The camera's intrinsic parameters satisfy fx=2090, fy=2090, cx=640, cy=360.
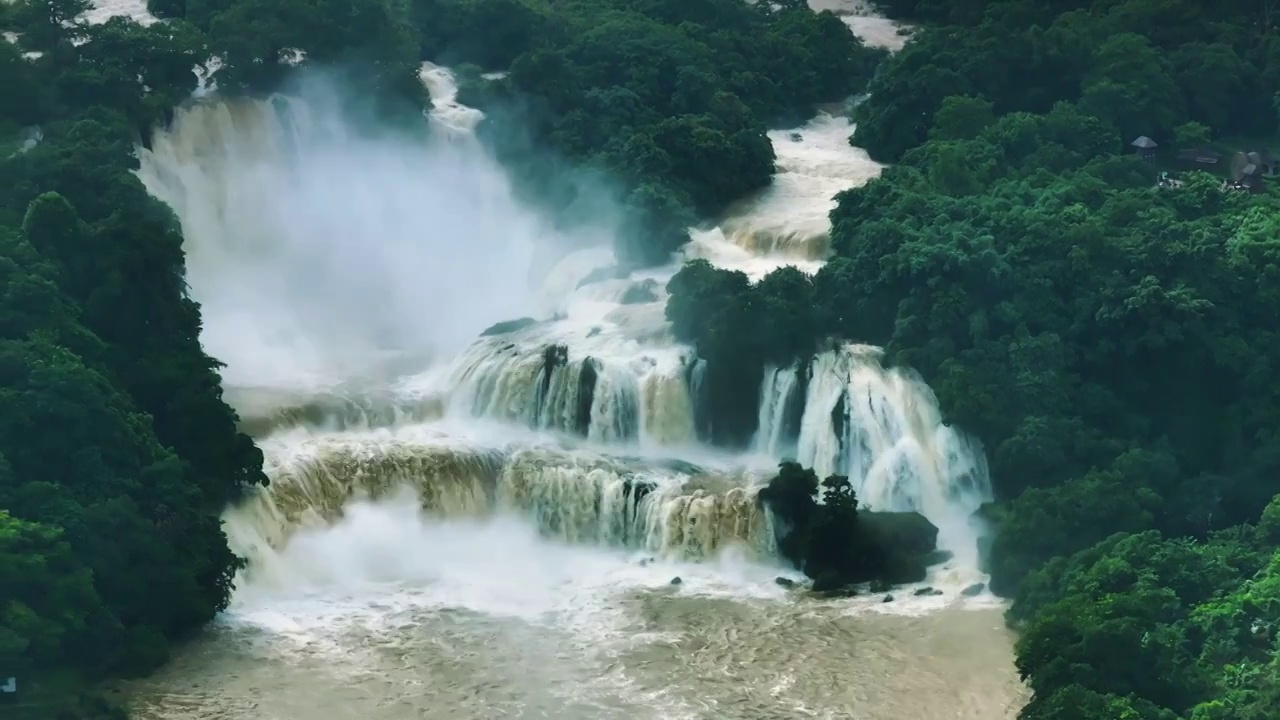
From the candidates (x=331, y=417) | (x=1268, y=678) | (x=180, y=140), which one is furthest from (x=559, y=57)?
(x=1268, y=678)

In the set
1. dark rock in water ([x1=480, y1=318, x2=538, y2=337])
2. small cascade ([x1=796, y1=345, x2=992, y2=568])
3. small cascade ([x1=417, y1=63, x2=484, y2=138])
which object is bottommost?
small cascade ([x1=796, y1=345, x2=992, y2=568])

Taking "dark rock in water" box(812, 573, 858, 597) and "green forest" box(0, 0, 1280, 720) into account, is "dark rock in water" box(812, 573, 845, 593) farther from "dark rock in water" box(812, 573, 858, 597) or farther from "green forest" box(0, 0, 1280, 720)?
"green forest" box(0, 0, 1280, 720)

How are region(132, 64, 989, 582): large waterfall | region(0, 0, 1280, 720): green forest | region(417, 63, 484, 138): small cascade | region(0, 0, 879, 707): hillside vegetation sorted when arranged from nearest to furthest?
region(0, 0, 1280, 720): green forest, region(0, 0, 879, 707): hillside vegetation, region(132, 64, 989, 582): large waterfall, region(417, 63, 484, 138): small cascade

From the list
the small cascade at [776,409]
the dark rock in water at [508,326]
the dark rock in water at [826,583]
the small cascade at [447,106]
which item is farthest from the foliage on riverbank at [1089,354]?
the small cascade at [447,106]

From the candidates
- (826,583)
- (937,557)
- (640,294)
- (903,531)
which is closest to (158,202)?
(640,294)

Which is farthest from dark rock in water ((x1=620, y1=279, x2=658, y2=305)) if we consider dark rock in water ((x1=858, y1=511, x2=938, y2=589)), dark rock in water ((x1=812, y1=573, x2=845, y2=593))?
dark rock in water ((x1=812, y1=573, x2=845, y2=593))

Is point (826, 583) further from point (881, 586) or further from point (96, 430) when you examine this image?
point (96, 430)
